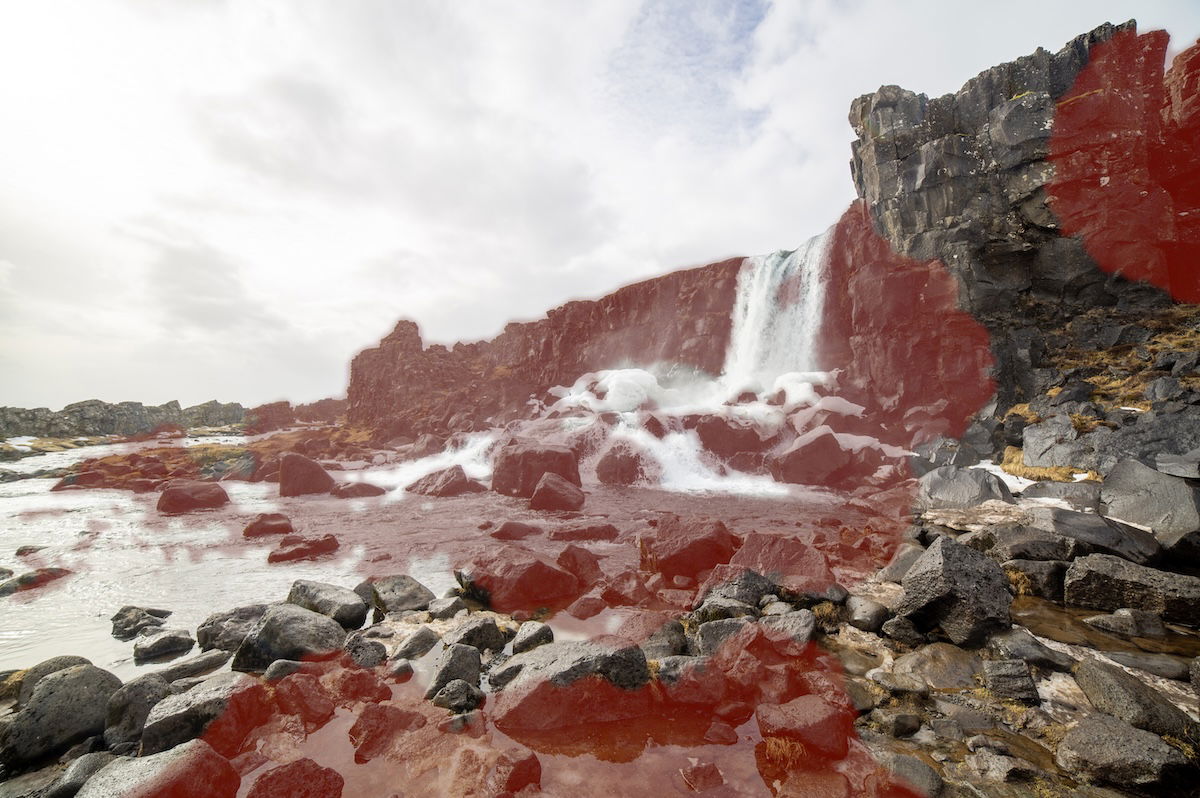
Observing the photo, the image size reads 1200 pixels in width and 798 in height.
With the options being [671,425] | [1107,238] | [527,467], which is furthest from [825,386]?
[527,467]

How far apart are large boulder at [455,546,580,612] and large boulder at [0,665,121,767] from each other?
4.46m

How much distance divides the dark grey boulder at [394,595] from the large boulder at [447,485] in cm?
1329

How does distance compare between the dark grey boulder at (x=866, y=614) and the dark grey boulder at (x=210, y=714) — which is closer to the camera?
the dark grey boulder at (x=210, y=714)

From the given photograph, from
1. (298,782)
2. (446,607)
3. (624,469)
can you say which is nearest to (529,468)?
Result: (624,469)

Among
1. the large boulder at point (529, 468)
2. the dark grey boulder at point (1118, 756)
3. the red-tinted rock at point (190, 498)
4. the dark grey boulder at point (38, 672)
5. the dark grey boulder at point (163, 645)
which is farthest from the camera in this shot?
the large boulder at point (529, 468)

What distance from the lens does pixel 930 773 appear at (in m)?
3.79

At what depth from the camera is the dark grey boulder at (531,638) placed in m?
6.16

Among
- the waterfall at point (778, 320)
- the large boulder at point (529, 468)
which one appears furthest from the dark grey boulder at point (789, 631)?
the waterfall at point (778, 320)

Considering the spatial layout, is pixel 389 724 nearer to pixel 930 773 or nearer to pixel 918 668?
pixel 930 773

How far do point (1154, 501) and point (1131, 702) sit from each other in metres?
8.36

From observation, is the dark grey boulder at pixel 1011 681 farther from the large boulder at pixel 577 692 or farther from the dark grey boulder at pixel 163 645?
the dark grey boulder at pixel 163 645

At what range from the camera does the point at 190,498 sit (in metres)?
19.6

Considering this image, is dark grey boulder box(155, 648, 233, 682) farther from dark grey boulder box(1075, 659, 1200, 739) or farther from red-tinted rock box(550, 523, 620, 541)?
dark grey boulder box(1075, 659, 1200, 739)

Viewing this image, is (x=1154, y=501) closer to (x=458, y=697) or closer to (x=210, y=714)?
(x=458, y=697)
